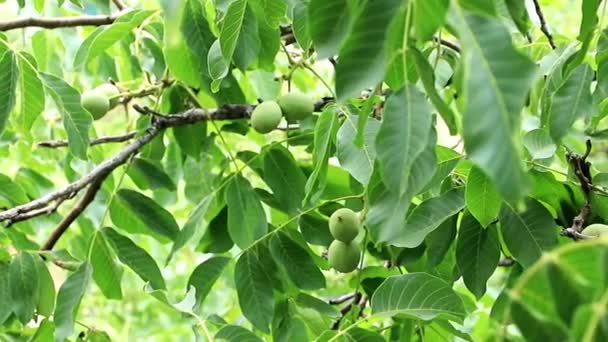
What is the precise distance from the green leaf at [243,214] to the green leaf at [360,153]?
0.31m

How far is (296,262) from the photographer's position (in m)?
1.34

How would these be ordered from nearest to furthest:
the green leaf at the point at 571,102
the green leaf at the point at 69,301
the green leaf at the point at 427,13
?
the green leaf at the point at 427,13, the green leaf at the point at 571,102, the green leaf at the point at 69,301

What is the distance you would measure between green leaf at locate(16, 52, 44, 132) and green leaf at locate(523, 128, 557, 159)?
68 cm

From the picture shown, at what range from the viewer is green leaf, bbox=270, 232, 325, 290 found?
134 cm

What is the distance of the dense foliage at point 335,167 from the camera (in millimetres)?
611

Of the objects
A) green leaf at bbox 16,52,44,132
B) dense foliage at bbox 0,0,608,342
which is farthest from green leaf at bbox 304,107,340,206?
green leaf at bbox 16,52,44,132

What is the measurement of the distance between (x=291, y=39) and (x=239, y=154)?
227mm

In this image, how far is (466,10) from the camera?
2.18 ft

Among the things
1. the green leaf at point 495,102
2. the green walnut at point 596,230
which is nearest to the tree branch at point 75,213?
the green walnut at point 596,230

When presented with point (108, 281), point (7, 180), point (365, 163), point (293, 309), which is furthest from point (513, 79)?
point (7, 180)

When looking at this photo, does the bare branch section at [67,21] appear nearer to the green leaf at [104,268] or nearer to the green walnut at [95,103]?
the green walnut at [95,103]

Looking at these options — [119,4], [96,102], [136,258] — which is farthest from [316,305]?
[119,4]

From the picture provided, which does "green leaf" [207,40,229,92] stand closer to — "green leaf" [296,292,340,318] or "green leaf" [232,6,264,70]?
"green leaf" [232,6,264,70]

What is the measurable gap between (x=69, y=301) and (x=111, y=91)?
48cm
